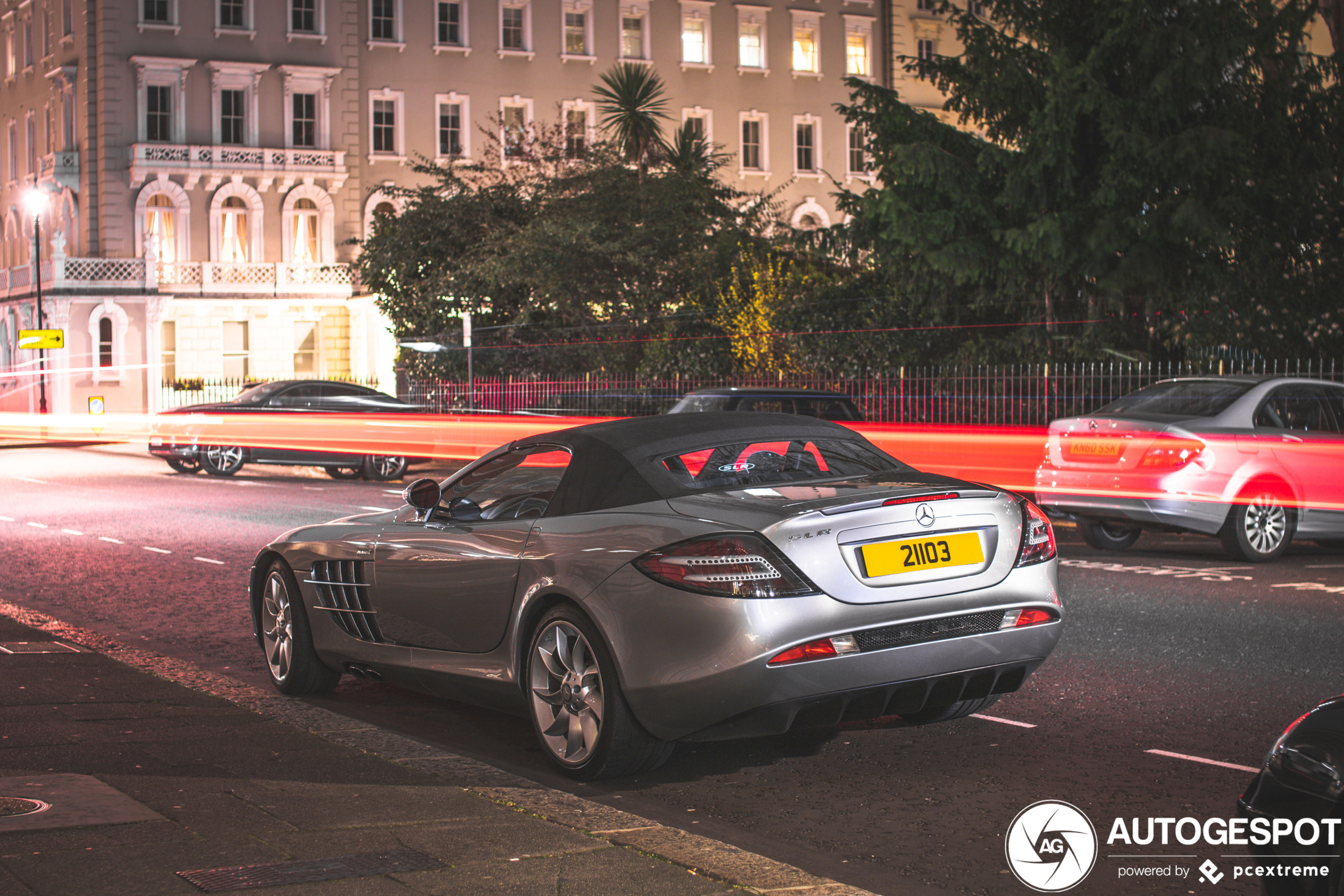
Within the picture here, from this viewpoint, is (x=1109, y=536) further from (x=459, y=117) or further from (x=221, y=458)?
(x=459, y=117)

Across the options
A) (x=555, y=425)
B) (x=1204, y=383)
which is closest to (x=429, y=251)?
(x=555, y=425)

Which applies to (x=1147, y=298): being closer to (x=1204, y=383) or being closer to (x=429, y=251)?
(x=1204, y=383)

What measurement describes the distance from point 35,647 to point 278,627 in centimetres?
189

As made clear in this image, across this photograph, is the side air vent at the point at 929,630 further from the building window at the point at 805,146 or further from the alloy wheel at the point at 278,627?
the building window at the point at 805,146

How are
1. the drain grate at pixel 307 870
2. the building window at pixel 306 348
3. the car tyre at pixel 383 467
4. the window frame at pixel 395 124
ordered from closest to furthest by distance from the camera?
the drain grate at pixel 307 870, the car tyre at pixel 383 467, the window frame at pixel 395 124, the building window at pixel 306 348

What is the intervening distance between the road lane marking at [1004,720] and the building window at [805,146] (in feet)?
177

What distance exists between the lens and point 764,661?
5273 millimetres

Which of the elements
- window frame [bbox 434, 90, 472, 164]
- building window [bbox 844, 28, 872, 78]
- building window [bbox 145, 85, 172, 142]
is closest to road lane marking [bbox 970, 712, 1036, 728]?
window frame [bbox 434, 90, 472, 164]

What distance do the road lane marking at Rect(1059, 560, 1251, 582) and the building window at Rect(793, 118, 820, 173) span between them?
4838cm

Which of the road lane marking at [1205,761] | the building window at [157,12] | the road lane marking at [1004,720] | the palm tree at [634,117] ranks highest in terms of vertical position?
the building window at [157,12]

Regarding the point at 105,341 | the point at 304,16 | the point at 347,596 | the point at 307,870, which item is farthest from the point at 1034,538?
the point at 304,16

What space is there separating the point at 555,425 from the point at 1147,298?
10.4m

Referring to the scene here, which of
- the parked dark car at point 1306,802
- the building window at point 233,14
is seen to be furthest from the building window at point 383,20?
the parked dark car at point 1306,802

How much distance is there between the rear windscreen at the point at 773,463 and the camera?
6.11 m
